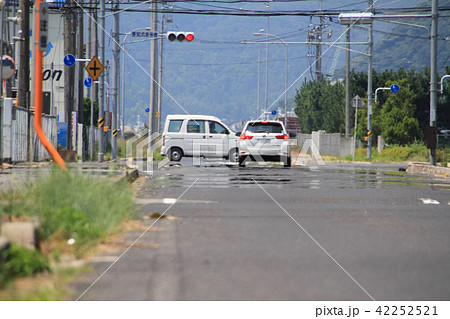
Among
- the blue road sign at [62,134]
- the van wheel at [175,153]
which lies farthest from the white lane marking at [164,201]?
the blue road sign at [62,134]

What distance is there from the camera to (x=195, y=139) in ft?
104

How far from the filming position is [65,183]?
10602mm

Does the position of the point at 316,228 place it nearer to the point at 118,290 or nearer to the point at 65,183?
the point at 65,183

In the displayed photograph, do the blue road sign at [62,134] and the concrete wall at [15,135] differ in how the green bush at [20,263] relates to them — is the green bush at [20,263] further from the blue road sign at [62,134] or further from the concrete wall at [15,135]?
the blue road sign at [62,134]

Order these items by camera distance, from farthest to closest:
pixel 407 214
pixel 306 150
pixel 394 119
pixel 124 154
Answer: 1. pixel 306 150
2. pixel 394 119
3. pixel 124 154
4. pixel 407 214

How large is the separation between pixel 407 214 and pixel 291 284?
19.4 feet

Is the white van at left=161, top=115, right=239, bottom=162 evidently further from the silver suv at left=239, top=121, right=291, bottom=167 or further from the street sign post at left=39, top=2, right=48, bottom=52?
the street sign post at left=39, top=2, right=48, bottom=52

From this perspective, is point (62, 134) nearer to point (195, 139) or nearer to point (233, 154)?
point (195, 139)

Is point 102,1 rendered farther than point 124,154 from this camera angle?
No

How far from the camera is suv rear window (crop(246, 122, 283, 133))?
2859 centimetres

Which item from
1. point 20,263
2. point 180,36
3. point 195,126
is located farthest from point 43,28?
point 180,36

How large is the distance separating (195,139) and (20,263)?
994 inches

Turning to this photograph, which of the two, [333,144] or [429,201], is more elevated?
[429,201]

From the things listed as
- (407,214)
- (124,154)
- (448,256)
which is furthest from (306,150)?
(448,256)
